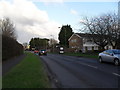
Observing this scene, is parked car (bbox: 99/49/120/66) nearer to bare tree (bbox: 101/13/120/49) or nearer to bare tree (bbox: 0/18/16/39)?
bare tree (bbox: 101/13/120/49)

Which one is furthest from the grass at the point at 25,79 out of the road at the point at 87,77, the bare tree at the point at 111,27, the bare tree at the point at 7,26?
the bare tree at the point at 7,26

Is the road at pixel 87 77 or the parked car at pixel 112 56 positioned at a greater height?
the parked car at pixel 112 56

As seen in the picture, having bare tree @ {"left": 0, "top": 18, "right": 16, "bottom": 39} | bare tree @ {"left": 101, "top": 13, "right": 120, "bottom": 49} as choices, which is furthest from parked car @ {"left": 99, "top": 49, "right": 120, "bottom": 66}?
bare tree @ {"left": 0, "top": 18, "right": 16, "bottom": 39}

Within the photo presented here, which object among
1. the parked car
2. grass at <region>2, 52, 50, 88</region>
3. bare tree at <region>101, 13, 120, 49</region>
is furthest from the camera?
bare tree at <region>101, 13, 120, 49</region>

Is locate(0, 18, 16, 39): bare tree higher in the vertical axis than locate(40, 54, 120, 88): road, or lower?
higher

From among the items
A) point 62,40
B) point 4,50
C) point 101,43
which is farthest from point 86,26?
point 62,40

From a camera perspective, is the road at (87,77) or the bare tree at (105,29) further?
the bare tree at (105,29)

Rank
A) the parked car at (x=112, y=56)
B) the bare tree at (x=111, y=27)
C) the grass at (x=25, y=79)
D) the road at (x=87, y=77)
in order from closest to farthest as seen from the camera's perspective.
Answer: the grass at (x=25, y=79)
the road at (x=87, y=77)
the parked car at (x=112, y=56)
the bare tree at (x=111, y=27)

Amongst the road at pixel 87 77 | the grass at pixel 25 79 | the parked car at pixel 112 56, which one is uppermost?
the parked car at pixel 112 56

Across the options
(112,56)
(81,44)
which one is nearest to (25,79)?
(112,56)

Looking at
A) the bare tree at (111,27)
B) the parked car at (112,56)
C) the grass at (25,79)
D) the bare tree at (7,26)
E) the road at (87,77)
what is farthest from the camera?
the bare tree at (7,26)

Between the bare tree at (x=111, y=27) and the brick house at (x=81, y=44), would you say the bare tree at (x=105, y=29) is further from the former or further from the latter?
the brick house at (x=81, y=44)

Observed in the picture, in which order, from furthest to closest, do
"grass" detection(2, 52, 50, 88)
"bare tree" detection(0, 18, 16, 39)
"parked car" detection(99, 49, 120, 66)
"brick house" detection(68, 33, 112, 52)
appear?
"brick house" detection(68, 33, 112, 52), "bare tree" detection(0, 18, 16, 39), "parked car" detection(99, 49, 120, 66), "grass" detection(2, 52, 50, 88)

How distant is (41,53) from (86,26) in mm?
14819
